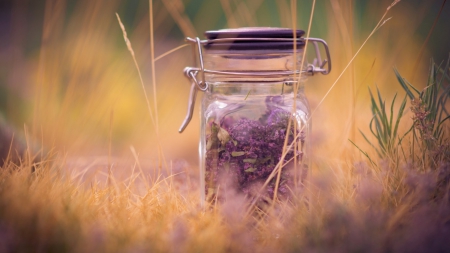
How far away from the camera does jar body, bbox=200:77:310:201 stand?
106cm

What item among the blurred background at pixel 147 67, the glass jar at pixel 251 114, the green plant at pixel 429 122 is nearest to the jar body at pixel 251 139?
the glass jar at pixel 251 114

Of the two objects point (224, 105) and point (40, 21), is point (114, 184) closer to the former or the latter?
point (224, 105)

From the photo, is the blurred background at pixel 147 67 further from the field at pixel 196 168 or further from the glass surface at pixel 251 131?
the glass surface at pixel 251 131

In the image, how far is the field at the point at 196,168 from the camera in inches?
29.9

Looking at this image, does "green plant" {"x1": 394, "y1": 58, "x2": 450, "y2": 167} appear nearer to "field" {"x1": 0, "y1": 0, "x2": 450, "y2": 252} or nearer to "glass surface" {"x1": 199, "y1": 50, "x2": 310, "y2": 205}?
"field" {"x1": 0, "y1": 0, "x2": 450, "y2": 252}

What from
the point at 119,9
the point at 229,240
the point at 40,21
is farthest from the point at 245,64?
the point at 40,21

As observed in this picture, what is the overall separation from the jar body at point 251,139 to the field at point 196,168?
56 mm

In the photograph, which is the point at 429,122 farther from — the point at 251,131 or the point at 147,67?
the point at 147,67

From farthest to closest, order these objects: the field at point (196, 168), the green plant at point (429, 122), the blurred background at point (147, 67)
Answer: the blurred background at point (147, 67), the green plant at point (429, 122), the field at point (196, 168)

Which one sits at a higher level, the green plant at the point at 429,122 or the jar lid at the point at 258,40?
the jar lid at the point at 258,40

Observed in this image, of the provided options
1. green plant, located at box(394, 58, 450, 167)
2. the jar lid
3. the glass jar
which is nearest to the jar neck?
the glass jar

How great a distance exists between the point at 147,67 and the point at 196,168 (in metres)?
1.04

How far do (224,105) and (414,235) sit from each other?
22.4 inches

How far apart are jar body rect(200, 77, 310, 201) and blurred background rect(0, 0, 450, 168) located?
0.46ft
